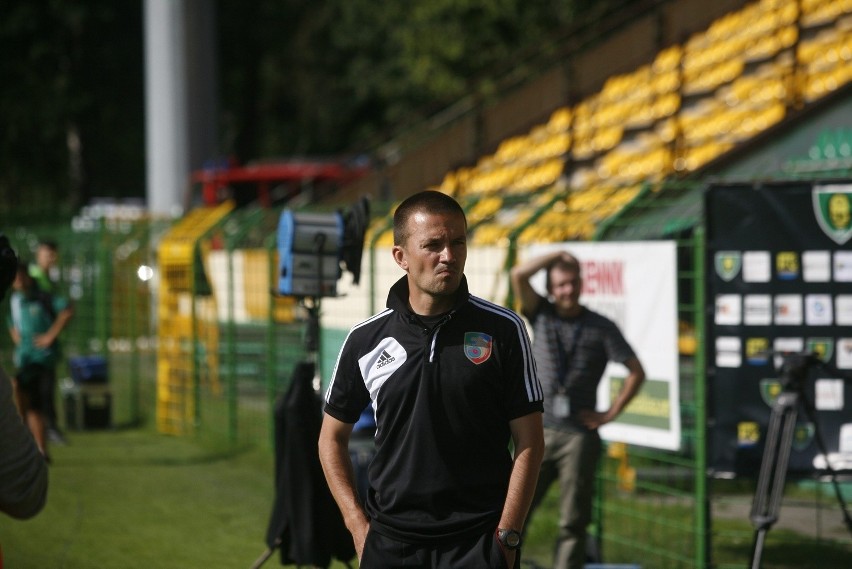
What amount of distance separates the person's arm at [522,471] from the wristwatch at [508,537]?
0.01 m

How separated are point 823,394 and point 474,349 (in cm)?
325

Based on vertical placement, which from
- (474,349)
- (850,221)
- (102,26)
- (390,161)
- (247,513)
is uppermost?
(102,26)

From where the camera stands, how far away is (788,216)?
7.04m

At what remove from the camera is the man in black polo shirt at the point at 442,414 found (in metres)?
4.30

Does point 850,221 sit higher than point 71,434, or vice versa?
point 850,221

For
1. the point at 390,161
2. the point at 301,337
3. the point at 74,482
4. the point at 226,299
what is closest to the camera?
the point at 74,482

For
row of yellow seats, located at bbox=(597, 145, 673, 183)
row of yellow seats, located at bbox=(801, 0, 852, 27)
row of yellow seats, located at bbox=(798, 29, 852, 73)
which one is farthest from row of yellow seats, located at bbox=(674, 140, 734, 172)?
row of yellow seats, located at bbox=(801, 0, 852, 27)

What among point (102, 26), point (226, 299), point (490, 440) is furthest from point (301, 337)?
point (102, 26)

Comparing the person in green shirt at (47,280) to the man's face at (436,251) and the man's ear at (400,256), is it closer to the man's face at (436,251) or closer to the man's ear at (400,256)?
the man's ear at (400,256)

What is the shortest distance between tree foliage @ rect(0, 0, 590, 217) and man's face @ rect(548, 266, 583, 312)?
26.0 metres

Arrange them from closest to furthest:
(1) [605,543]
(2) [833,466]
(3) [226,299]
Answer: (2) [833,466] → (1) [605,543] → (3) [226,299]

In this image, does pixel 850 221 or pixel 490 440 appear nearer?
pixel 490 440

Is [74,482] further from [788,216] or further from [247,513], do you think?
[788,216]

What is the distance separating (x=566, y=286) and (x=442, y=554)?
11.3ft
